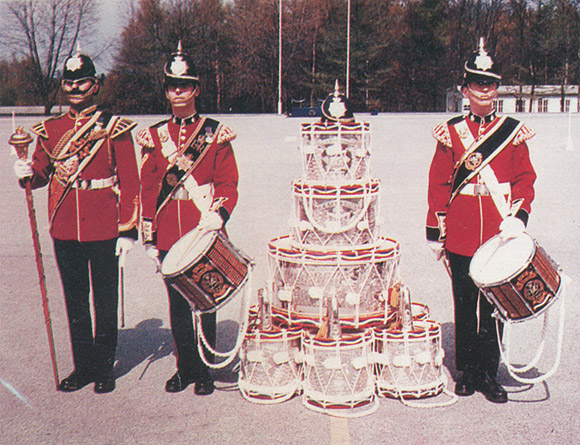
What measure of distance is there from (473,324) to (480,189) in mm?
808

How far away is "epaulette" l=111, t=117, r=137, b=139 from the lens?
441 centimetres

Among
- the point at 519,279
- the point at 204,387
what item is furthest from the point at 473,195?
the point at 204,387

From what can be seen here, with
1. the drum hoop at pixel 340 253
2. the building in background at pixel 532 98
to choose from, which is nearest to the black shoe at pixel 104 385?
the drum hoop at pixel 340 253

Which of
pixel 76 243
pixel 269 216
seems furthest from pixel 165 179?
pixel 269 216

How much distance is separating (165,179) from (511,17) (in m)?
55.0

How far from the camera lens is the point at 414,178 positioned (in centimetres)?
1420

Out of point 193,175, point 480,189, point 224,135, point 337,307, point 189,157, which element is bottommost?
point 337,307

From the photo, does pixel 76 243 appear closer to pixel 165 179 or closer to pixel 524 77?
pixel 165 179

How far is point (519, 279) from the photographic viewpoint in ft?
12.7

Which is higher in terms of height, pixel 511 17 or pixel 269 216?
pixel 511 17

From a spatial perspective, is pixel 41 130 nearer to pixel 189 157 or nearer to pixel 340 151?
pixel 189 157

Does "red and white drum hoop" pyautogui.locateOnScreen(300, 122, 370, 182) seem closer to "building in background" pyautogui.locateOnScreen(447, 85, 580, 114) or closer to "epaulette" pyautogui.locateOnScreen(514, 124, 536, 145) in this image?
"epaulette" pyautogui.locateOnScreen(514, 124, 536, 145)

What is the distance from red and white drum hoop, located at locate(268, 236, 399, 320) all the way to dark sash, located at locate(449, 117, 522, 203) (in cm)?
68

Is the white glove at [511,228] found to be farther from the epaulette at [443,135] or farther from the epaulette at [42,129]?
the epaulette at [42,129]
